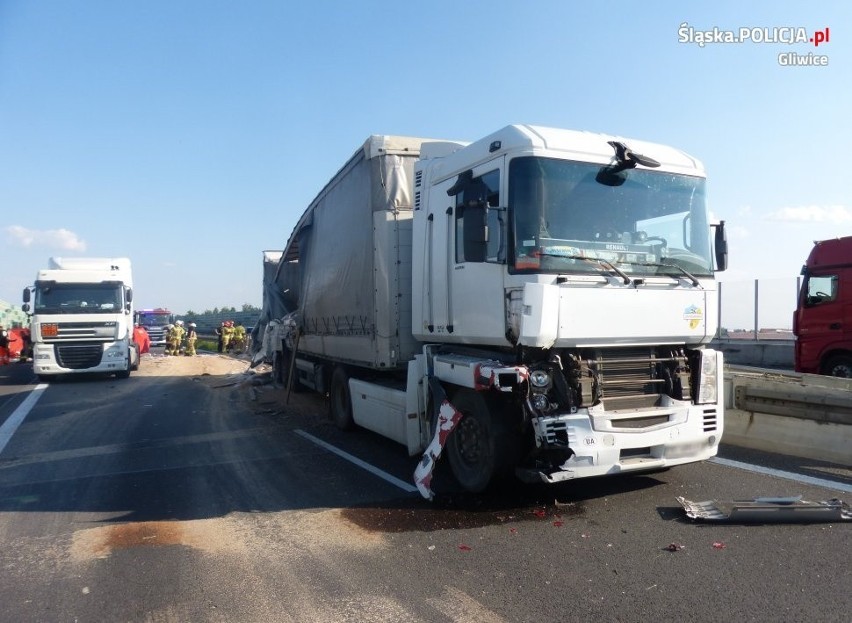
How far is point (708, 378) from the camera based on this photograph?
573cm

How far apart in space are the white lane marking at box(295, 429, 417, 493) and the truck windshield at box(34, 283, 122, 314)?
11.1 metres

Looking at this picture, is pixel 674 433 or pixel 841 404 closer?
pixel 674 433

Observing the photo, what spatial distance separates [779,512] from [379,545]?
315 cm

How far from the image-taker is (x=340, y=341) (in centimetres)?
920

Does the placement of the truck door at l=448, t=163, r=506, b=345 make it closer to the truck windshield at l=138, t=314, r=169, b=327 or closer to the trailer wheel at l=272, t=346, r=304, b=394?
the trailer wheel at l=272, t=346, r=304, b=394

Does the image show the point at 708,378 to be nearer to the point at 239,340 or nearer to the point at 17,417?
the point at 17,417

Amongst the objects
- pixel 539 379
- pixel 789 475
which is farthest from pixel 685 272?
pixel 789 475

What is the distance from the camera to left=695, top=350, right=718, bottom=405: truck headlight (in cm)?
570

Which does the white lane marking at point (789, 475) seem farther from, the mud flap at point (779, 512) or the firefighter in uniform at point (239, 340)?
the firefighter in uniform at point (239, 340)

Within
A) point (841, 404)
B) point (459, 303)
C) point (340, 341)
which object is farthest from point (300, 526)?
point (841, 404)

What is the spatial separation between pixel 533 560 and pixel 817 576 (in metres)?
1.78

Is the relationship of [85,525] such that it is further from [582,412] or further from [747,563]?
[747,563]

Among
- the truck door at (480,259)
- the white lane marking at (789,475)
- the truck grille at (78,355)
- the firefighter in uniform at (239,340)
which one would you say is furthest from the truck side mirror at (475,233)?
the firefighter in uniform at (239,340)

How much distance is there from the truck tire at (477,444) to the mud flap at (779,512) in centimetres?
158
